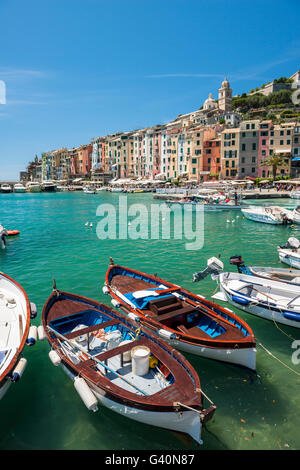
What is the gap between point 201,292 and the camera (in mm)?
15258

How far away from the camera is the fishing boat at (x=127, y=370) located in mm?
6531

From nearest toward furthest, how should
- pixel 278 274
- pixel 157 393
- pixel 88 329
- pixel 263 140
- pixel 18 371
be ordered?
pixel 157 393 < pixel 18 371 < pixel 88 329 < pixel 278 274 < pixel 263 140

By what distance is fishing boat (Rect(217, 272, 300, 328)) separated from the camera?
37.3ft

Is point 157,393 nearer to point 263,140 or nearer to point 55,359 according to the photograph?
point 55,359

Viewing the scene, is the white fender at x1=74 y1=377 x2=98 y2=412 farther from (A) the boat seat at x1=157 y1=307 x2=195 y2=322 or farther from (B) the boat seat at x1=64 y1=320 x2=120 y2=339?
(A) the boat seat at x1=157 y1=307 x2=195 y2=322

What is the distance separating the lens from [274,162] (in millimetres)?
68812

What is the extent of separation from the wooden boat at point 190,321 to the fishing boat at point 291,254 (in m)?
10.2

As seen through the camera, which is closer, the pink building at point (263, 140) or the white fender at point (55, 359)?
the white fender at point (55, 359)

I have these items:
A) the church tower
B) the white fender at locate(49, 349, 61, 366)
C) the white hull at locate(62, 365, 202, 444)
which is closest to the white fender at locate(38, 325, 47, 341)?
the white fender at locate(49, 349, 61, 366)

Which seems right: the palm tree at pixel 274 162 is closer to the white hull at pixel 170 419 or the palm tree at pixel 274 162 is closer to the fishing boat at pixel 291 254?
the fishing boat at pixel 291 254

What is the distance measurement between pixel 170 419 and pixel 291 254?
15.5 m

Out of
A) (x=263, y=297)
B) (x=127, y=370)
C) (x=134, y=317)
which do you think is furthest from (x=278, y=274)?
(x=127, y=370)

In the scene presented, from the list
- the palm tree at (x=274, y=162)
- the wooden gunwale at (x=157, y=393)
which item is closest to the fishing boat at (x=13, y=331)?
the wooden gunwale at (x=157, y=393)

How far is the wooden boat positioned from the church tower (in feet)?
384
